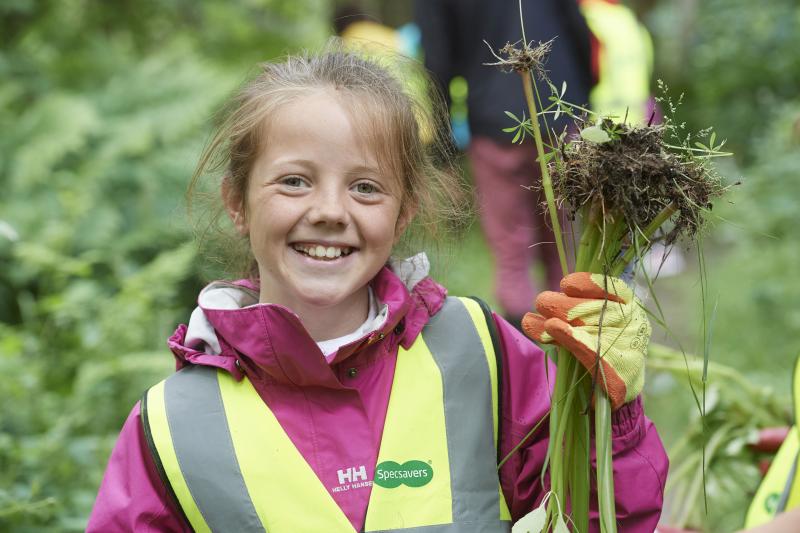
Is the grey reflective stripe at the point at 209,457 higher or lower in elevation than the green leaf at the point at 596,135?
lower

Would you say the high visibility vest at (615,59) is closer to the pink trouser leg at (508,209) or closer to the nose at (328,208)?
the pink trouser leg at (508,209)

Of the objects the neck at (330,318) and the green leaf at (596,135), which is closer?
the green leaf at (596,135)

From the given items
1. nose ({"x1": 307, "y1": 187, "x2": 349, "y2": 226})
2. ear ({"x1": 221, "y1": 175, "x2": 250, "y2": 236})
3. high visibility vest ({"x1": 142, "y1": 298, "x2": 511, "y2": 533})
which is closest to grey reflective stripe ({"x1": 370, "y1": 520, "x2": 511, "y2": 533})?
high visibility vest ({"x1": 142, "y1": 298, "x2": 511, "y2": 533})

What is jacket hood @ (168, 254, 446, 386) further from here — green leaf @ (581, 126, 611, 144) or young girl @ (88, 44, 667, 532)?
green leaf @ (581, 126, 611, 144)

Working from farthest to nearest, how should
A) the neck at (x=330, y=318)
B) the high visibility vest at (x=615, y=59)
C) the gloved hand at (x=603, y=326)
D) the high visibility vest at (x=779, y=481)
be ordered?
the high visibility vest at (x=615, y=59) → the high visibility vest at (x=779, y=481) → the neck at (x=330, y=318) → the gloved hand at (x=603, y=326)

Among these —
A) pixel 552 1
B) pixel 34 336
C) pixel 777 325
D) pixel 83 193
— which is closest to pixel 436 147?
pixel 552 1

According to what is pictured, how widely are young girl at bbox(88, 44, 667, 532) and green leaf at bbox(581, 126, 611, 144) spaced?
31 cm

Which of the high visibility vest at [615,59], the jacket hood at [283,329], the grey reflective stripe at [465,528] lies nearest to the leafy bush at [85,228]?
the jacket hood at [283,329]

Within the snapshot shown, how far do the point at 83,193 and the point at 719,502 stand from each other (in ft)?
11.7

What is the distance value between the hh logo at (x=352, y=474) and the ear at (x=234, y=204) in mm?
616

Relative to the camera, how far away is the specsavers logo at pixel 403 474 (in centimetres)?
218

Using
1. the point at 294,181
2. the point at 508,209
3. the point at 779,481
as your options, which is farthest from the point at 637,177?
the point at 508,209

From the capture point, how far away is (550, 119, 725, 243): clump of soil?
6.13ft

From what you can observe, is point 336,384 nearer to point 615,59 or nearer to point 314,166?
point 314,166
